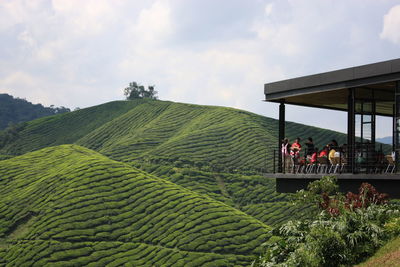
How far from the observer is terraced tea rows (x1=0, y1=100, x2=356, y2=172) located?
6488cm

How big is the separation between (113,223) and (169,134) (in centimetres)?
2911

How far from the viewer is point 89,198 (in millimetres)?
48188

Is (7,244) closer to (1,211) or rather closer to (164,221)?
(1,211)

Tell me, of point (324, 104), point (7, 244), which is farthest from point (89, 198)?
point (324, 104)

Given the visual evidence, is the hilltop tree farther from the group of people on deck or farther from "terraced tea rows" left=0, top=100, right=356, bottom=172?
the group of people on deck

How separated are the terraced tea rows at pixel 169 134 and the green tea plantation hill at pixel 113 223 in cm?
1106

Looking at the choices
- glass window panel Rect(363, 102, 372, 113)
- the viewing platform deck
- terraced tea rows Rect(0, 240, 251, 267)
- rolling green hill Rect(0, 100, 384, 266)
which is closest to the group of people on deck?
the viewing platform deck

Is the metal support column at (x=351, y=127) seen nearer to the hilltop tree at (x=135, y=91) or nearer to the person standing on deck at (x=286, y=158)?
the person standing on deck at (x=286, y=158)

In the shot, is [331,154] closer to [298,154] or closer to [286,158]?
[298,154]

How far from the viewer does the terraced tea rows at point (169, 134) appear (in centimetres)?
6488

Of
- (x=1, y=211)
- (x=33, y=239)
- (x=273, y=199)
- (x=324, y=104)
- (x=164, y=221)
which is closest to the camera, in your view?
(x=324, y=104)

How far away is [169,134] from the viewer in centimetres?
7400

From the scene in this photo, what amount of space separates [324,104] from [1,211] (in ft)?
113

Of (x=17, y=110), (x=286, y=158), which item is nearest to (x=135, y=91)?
(x=17, y=110)
